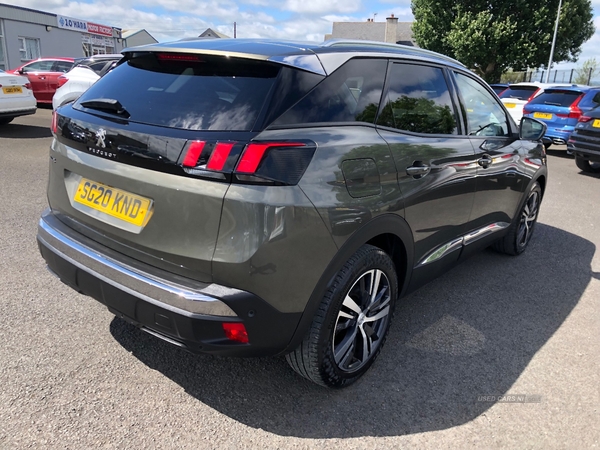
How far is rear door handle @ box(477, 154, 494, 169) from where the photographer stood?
11.4 ft

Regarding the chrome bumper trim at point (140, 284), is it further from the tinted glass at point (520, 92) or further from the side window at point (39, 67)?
the side window at point (39, 67)

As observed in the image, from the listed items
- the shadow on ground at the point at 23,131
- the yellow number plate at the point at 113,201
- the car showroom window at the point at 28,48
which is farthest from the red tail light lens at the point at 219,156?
the car showroom window at the point at 28,48

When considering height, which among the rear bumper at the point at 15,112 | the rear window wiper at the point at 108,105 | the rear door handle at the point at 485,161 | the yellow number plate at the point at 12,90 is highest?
the rear window wiper at the point at 108,105

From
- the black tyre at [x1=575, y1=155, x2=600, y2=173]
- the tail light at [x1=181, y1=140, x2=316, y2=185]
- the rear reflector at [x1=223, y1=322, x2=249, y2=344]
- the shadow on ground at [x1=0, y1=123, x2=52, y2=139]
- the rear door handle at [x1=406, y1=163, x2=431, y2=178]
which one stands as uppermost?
the tail light at [x1=181, y1=140, x2=316, y2=185]

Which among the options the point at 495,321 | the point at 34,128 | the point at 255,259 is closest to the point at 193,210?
the point at 255,259

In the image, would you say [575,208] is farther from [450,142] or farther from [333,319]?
[333,319]

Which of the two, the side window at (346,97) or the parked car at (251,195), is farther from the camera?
the side window at (346,97)

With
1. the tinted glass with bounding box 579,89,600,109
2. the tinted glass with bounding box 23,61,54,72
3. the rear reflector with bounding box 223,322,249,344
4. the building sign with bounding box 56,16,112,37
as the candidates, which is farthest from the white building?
the rear reflector with bounding box 223,322,249,344

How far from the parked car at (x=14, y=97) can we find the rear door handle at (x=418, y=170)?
9.69 m

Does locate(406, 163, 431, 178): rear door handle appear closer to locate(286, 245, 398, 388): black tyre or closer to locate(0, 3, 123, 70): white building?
locate(286, 245, 398, 388): black tyre

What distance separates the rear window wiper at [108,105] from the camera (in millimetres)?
2318

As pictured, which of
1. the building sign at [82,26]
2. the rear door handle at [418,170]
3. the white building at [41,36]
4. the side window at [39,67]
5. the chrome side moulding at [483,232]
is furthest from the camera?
the building sign at [82,26]

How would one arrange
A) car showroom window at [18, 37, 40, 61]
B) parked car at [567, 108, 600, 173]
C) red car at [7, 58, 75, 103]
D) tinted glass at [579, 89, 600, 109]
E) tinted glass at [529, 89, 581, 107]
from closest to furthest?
1. parked car at [567, 108, 600, 173]
2. tinted glass at [579, 89, 600, 109]
3. tinted glass at [529, 89, 581, 107]
4. red car at [7, 58, 75, 103]
5. car showroom window at [18, 37, 40, 61]

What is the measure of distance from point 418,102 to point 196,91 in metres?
1.39
